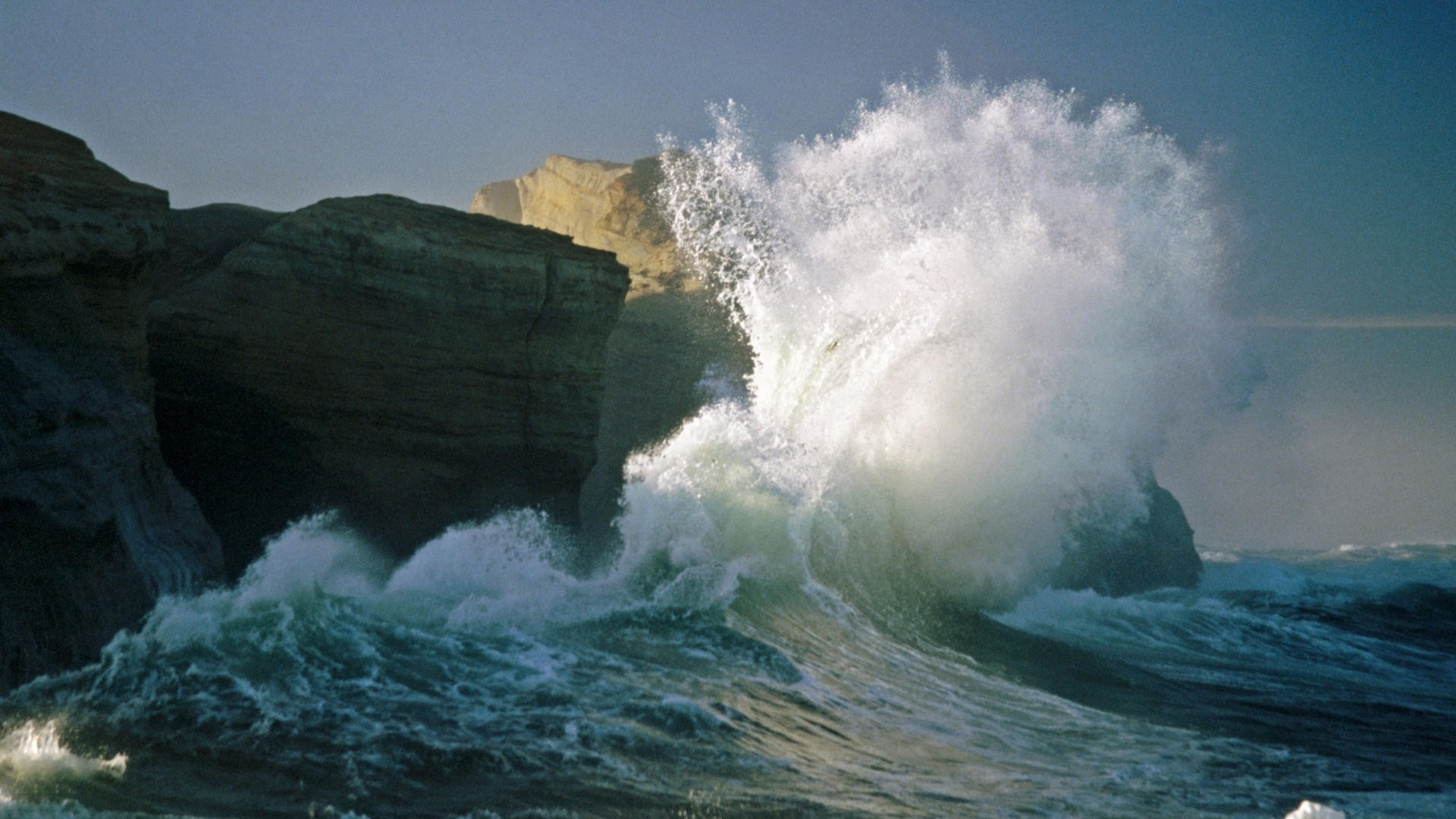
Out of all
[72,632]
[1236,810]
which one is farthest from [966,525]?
[72,632]

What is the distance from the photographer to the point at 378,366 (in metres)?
11.4

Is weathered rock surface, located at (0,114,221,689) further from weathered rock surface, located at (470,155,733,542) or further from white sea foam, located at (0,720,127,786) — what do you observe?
weathered rock surface, located at (470,155,733,542)

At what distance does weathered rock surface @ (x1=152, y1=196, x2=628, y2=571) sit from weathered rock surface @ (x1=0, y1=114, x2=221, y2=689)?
5.00ft

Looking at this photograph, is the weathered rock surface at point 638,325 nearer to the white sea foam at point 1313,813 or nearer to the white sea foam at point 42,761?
the white sea foam at point 42,761

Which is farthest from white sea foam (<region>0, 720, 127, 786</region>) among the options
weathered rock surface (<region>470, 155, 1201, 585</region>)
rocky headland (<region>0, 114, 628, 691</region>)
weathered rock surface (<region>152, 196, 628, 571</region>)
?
weathered rock surface (<region>470, 155, 1201, 585</region>)

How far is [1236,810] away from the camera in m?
6.22

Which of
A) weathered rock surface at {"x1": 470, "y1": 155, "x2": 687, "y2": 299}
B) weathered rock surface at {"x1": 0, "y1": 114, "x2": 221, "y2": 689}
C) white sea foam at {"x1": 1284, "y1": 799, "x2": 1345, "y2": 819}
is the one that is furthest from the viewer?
weathered rock surface at {"x1": 470, "y1": 155, "x2": 687, "y2": 299}

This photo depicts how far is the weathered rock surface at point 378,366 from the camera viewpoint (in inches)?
428

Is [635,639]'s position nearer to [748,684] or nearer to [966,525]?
[748,684]

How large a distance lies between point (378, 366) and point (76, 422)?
3732mm

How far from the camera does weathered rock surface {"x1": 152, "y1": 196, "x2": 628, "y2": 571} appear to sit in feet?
35.7

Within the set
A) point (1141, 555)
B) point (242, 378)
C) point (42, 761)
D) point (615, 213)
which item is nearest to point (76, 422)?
point (242, 378)

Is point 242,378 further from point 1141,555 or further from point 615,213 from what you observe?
point 1141,555

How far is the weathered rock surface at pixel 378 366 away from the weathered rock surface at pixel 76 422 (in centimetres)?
153
